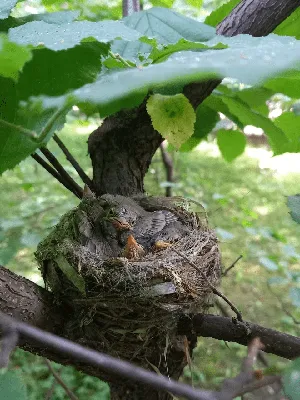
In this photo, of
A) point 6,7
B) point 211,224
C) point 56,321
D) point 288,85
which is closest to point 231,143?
point 288,85

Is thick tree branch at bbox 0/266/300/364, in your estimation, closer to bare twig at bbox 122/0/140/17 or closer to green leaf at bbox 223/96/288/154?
green leaf at bbox 223/96/288/154

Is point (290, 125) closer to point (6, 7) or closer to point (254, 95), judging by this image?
point (254, 95)

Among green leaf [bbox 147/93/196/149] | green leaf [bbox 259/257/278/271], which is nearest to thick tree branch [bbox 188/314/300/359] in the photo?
green leaf [bbox 147/93/196/149]

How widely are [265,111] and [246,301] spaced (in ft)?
6.60

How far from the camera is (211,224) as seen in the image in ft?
7.12

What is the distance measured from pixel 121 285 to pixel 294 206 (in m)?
0.30

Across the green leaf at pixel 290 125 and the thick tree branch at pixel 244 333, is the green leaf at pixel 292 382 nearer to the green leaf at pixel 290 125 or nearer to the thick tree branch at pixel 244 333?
the thick tree branch at pixel 244 333

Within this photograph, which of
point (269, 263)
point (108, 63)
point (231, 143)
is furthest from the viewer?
point (269, 263)

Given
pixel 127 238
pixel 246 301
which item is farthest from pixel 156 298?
pixel 246 301

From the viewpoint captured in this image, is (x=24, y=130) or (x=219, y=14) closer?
(x=24, y=130)

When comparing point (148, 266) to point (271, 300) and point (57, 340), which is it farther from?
point (271, 300)

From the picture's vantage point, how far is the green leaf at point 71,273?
0.69 m

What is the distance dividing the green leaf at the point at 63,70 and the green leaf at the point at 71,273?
1.26ft

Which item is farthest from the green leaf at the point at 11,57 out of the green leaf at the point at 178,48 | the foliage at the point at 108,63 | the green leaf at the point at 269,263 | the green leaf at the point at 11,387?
the green leaf at the point at 269,263
